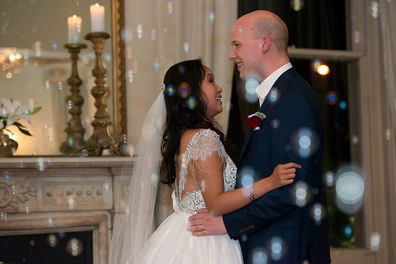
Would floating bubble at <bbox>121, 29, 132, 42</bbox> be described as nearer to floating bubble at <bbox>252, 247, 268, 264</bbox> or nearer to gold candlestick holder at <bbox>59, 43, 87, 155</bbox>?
gold candlestick holder at <bbox>59, 43, 87, 155</bbox>

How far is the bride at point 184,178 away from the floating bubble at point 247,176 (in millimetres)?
40

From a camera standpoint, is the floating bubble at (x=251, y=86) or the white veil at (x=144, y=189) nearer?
the white veil at (x=144, y=189)

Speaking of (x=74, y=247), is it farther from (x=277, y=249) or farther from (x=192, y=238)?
(x=277, y=249)

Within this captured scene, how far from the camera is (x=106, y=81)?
356cm

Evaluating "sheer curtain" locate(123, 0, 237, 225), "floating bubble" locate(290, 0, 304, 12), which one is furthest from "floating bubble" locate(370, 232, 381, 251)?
"floating bubble" locate(290, 0, 304, 12)

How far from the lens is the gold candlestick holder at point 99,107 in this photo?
340cm

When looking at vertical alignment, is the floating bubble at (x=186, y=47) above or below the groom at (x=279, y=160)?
above

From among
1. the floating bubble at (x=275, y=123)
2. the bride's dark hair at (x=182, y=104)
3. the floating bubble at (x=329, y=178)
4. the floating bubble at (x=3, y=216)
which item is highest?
the bride's dark hair at (x=182, y=104)

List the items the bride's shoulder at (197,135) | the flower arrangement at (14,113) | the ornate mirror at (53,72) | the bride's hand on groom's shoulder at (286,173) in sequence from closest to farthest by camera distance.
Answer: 1. the bride's hand on groom's shoulder at (286,173)
2. the bride's shoulder at (197,135)
3. the flower arrangement at (14,113)
4. the ornate mirror at (53,72)

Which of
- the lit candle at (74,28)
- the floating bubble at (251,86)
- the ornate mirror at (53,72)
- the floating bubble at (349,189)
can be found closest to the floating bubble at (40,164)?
the ornate mirror at (53,72)

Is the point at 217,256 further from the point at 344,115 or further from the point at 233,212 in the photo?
the point at 344,115

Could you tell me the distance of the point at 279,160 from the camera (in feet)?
7.09

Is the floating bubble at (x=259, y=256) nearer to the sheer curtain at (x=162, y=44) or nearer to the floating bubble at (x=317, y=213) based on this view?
the floating bubble at (x=317, y=213)

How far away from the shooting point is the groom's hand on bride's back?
7.69 feet
